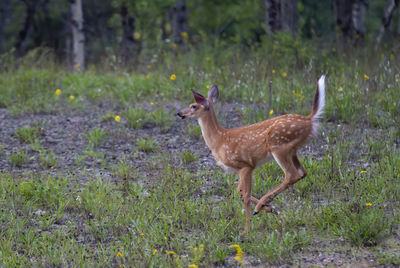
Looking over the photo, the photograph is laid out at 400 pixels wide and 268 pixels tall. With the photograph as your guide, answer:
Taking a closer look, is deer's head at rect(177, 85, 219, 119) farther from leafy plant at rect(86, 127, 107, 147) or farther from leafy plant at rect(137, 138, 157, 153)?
leafy plant at rect(86, 127, 107, 147)

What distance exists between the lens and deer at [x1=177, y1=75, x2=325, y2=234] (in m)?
4.85

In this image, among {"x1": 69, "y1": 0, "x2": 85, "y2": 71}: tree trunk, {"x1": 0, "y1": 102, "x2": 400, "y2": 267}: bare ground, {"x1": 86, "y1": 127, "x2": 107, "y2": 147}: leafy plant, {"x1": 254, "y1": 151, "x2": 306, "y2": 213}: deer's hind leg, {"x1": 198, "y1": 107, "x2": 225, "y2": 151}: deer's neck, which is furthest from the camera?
{"x1": 69, "y1": 0, "x2": 85, "y2": 71}: tree trunk

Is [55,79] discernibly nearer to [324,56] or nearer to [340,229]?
[324,56]

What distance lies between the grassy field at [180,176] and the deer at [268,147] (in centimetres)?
22

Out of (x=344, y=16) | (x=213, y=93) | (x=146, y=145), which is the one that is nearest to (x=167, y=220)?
(x=213, y=93)

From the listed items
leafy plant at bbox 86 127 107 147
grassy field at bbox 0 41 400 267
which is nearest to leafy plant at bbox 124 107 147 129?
grassy field at bbox 0 41 400 267

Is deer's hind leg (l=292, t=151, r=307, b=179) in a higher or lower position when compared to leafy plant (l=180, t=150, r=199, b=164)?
higher

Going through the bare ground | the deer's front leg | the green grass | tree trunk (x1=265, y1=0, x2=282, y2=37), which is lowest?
the bare ground

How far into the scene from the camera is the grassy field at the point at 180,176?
4.41m

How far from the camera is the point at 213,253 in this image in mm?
4301

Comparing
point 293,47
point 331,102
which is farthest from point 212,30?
point 331,102

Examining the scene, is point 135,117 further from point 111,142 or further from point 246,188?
point 246,188

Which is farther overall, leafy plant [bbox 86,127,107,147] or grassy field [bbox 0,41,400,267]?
leafy plant [bbox 86,127,107,147]

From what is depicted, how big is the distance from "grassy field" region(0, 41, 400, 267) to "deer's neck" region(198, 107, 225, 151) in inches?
23.1
